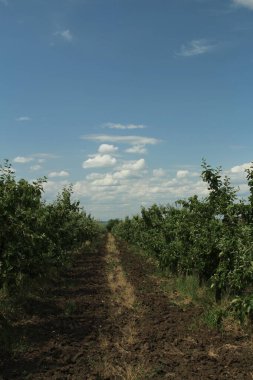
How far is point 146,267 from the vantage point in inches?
1030

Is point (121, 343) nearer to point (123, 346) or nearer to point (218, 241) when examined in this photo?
point (123, 346)

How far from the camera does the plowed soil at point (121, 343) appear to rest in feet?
25.8

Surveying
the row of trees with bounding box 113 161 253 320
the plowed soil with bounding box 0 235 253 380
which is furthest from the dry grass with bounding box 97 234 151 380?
the row of trees with bounding box 113 161 253 320

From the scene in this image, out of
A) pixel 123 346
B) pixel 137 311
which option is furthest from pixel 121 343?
pixel 137 311

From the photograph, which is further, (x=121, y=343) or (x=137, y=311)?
(x=137, y=311)

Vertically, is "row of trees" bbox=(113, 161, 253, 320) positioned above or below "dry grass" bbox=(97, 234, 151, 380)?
above

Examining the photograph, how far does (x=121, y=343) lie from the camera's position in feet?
32.0

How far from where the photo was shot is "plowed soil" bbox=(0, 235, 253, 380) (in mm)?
7855

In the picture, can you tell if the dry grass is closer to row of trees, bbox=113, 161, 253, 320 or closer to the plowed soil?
the plowed soil

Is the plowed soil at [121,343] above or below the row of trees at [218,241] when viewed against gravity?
below

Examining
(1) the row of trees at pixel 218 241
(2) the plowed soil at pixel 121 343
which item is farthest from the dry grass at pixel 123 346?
(1) the row of trees at pixel 218 241

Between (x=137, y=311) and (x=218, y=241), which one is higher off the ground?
(x=218, y=241)

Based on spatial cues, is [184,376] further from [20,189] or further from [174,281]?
[174,281]

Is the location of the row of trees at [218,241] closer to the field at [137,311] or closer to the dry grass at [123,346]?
the field at [137,311]
